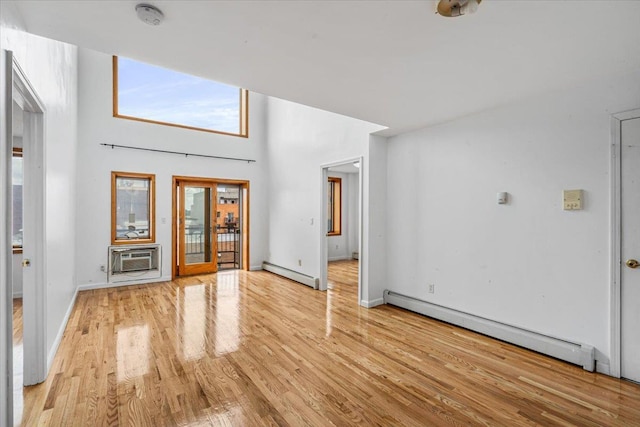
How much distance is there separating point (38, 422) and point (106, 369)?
66 centimetres

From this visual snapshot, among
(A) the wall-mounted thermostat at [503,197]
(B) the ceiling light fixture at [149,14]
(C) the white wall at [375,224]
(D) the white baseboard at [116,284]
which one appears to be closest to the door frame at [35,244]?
(B) the ceiling light fixture at [149,14]

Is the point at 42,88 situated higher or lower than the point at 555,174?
higher

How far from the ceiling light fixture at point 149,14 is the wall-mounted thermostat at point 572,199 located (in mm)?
3416

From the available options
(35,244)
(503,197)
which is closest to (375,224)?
(503,197)

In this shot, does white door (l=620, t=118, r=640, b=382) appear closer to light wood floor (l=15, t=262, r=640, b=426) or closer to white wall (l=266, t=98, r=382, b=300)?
light wood floor (l=15, t=262, r=640, b=426)

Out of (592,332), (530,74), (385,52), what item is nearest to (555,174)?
(530,74)

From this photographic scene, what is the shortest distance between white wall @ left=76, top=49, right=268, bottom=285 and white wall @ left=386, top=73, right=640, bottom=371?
4.31 metres

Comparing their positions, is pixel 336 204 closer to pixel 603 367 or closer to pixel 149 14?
pixel 603 367

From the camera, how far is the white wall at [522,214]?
2.57 metres

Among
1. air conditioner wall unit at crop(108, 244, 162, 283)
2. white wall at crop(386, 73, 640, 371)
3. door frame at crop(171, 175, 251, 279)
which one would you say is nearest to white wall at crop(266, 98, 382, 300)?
door frame at crop(171, 175, 251, 279)

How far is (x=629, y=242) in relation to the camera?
2.41 m

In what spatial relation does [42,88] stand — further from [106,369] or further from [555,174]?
[555,174]

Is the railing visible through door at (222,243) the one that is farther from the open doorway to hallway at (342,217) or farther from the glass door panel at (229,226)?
the open doorway to hallway at (342,217)

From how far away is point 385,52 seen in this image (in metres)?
2.11
